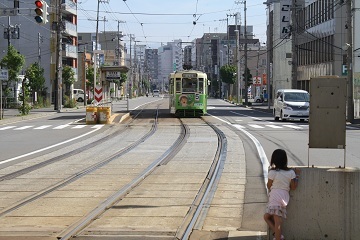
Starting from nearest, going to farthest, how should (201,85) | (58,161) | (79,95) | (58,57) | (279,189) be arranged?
(279,189) < (58,161) < (201,85) < (58,57) < (79,95)

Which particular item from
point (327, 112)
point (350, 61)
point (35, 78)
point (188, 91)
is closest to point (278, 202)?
point (327, 112)

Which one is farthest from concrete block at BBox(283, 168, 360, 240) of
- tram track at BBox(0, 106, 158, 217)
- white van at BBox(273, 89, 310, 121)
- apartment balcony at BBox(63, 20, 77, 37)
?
apartment balcony at BBox(63, 20, 77, 37)

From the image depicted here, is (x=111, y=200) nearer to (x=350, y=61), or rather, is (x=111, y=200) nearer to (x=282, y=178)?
(x=282, y=178)

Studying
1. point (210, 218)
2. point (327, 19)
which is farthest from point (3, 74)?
point (210, 218)

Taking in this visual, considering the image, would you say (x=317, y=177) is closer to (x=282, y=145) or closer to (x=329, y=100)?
(x=329, y=100)

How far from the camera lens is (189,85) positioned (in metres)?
42.2

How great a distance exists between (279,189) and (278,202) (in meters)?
0.16

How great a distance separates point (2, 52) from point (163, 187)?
2926 inches

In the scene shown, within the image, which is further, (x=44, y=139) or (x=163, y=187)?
(x=44, y=139)

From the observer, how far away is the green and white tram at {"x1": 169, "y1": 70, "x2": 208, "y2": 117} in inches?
1661

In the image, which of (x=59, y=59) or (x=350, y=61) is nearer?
(x=350, y=61)

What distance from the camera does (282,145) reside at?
22.5 m

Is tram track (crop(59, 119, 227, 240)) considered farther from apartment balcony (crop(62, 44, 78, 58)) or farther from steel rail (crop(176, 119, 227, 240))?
apartment balcony (crop(62, 44, 78, 58))

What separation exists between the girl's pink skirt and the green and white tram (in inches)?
1344
